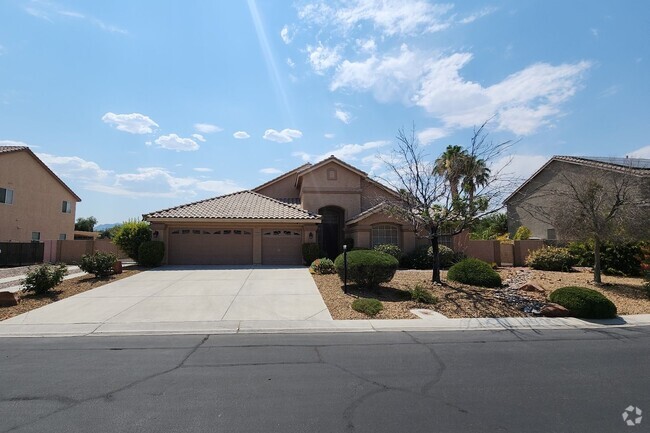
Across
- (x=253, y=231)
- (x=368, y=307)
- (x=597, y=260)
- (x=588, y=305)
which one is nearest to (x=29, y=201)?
(x=253, y=231)

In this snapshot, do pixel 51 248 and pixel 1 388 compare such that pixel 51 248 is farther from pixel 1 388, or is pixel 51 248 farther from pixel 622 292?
pixel 622 292

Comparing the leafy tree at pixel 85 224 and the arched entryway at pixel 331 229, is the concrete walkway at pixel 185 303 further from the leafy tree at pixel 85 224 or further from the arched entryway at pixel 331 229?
the leafy tree at pixel 85 224

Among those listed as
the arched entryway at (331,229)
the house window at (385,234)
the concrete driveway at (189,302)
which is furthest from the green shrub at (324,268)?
the arched entryway at (331,229)

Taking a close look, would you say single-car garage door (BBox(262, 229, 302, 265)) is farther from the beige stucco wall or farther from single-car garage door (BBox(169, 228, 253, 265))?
the beige stucco wall

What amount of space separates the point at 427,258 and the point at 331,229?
7.23m

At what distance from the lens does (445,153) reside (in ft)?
104

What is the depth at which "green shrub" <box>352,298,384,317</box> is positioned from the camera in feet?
31.8

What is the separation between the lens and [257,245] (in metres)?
21.8

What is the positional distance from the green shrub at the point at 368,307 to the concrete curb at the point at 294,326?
0.62 metres

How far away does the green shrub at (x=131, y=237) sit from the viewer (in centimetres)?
2031

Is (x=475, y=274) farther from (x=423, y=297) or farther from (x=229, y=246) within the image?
(x=229, y=246)

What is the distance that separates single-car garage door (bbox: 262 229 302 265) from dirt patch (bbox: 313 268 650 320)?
21.7 feet

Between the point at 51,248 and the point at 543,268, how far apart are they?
29.8 m

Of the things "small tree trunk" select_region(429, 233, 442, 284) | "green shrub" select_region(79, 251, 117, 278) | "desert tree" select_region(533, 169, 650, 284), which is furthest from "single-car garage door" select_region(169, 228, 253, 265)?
"desert tree" select_region(533, 169, 650, 284)
